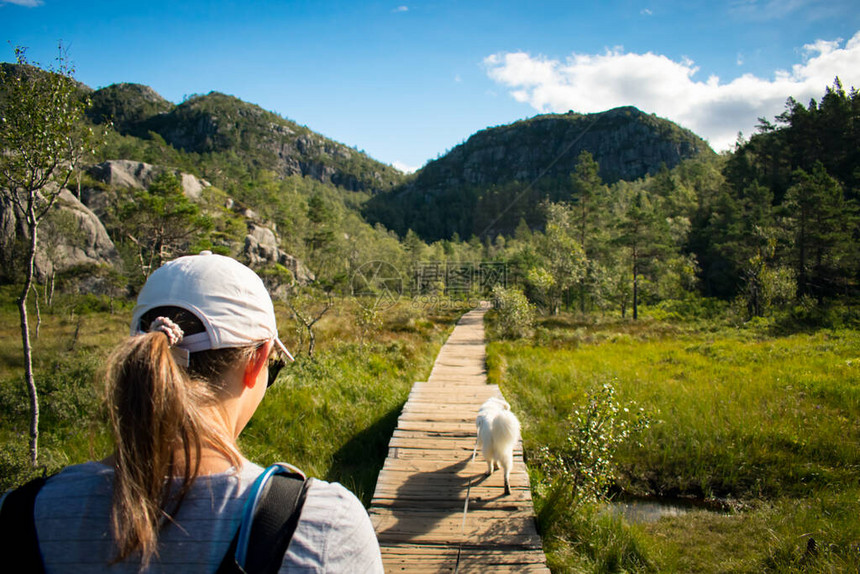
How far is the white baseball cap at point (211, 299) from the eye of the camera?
105cm

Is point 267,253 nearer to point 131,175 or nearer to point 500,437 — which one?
point 131,175

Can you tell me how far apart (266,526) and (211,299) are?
0.59m

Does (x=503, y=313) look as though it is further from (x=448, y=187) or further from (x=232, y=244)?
(x=448, y=187)

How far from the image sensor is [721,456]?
20.5ft

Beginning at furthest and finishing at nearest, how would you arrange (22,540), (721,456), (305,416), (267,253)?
1. (267,253)
2. (305,416)
3. (721,456)
4. (22,540)

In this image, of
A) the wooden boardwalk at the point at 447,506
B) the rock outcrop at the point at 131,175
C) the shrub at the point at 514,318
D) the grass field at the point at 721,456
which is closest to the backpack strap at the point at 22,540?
the wooden boardwalk at the point at 447,506

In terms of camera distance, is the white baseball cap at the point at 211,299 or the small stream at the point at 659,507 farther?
the small stream at the point at 659,507

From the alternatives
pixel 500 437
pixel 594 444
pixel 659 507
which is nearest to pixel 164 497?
pixel 500 437

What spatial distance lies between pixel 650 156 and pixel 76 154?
18748 centimetres

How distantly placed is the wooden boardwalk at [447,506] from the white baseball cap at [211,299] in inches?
127

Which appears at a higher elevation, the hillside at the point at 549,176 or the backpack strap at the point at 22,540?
the hillside at the point at 549,176

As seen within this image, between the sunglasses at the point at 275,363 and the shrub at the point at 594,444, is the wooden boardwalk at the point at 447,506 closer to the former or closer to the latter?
the shrub at the point at 594,444

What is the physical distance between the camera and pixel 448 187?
199 meters

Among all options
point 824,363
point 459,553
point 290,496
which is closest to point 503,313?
point 824,363
